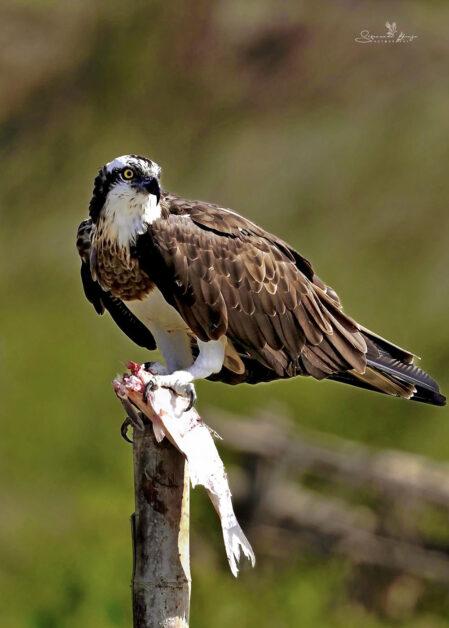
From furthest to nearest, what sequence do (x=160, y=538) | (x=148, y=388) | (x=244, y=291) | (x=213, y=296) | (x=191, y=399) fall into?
(x=244, y=291) → (x=213, y=296) → (x=191, y=399) → (x=148, y=388) → (x=160, y=538)

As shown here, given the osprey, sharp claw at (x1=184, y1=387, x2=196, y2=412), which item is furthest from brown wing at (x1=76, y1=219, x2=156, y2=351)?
sharp claw at (x1=184, y1=387, x2=196, y2=412)

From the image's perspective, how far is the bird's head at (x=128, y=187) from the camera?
496 cm

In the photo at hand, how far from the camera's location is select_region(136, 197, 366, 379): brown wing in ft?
16.8

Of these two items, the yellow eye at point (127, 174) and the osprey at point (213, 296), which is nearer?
the yellow eye at point (127, 174)

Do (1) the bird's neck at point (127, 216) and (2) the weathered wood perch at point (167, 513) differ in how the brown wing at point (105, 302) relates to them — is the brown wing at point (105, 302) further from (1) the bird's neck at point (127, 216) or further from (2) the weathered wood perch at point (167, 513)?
(2) the weathered wood perch at point (167, 513)

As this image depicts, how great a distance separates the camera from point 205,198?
12.4 meters

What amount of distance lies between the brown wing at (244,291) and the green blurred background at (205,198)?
278cm

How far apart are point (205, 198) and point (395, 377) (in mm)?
7164

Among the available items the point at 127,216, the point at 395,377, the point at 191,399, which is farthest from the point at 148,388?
the point at 395,377

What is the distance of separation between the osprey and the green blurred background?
2639mm

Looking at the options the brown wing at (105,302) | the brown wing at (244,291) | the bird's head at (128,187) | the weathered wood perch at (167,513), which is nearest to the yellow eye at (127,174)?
the bird's head at (128,187)

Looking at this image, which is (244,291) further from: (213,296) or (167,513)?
(167,513)

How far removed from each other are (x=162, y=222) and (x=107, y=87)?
9.17 meters
